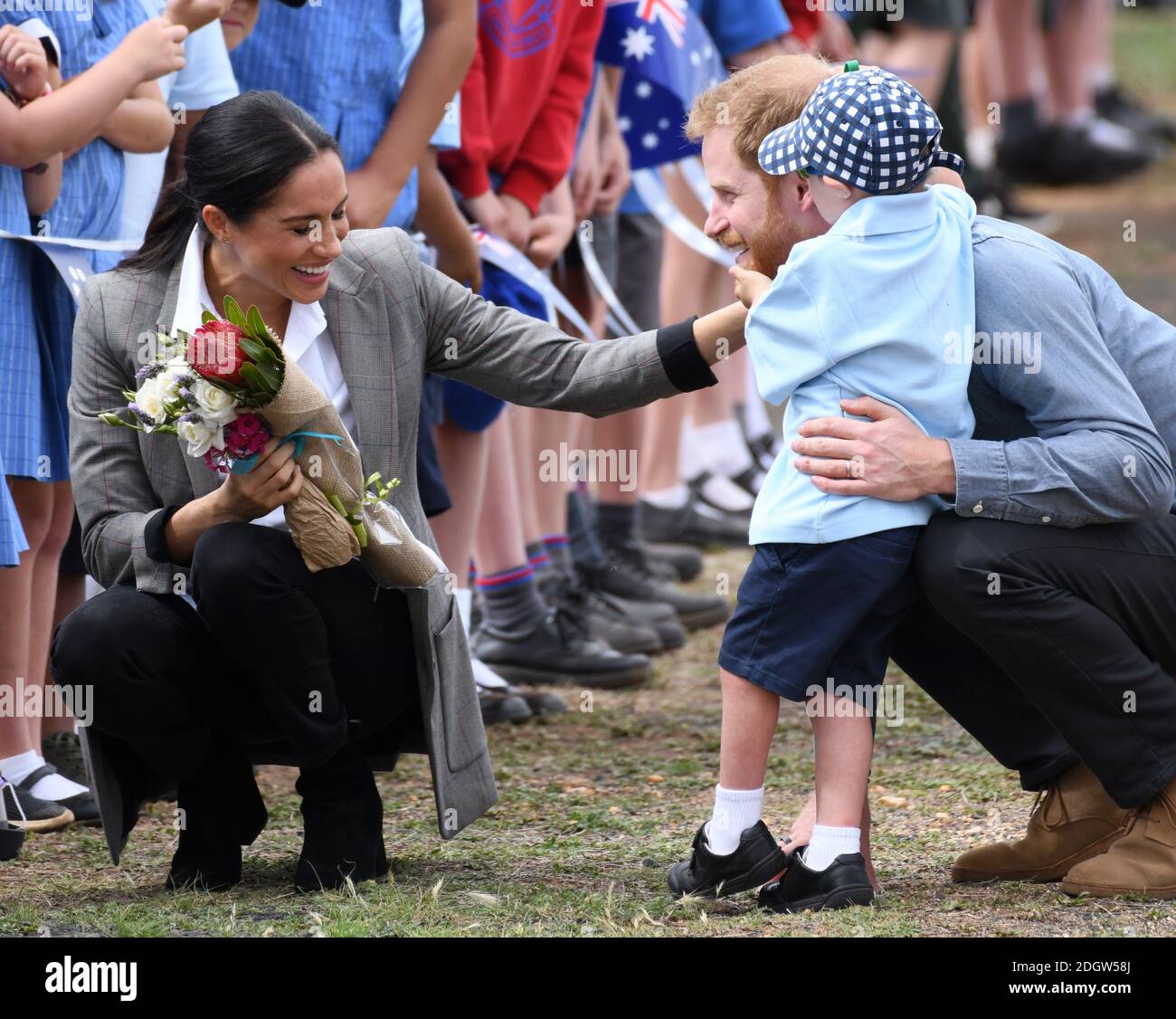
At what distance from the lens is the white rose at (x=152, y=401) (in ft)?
9.39

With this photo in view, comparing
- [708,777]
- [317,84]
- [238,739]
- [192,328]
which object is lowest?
[708,777]

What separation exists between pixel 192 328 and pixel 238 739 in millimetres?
695

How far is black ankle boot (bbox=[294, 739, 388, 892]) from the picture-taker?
3.13 meters

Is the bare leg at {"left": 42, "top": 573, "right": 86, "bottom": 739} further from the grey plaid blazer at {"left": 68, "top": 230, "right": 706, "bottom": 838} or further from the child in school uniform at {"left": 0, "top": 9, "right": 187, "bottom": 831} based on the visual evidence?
the grey plaid blazer at {"left": 68, "top": 230, "right": 706, "bottom": 838}

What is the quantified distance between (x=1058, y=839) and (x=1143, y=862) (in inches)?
7.2

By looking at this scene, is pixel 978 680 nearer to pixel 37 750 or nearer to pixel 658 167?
pixel 37 750

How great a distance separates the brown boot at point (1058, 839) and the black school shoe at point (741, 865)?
0.38 m

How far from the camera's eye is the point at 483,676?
4.62 meters

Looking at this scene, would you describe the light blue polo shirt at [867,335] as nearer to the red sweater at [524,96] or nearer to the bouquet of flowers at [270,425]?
the bouquet of flowers at [270,425]

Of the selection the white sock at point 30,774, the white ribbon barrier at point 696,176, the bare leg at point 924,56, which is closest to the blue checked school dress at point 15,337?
the white sock at point 30,774

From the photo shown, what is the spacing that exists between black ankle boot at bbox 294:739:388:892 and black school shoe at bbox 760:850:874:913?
701mm

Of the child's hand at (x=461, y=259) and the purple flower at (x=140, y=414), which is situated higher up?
the child's hand at (x=461, y=259)

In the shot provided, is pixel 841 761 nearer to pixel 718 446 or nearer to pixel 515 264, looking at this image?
pixel 515 264
